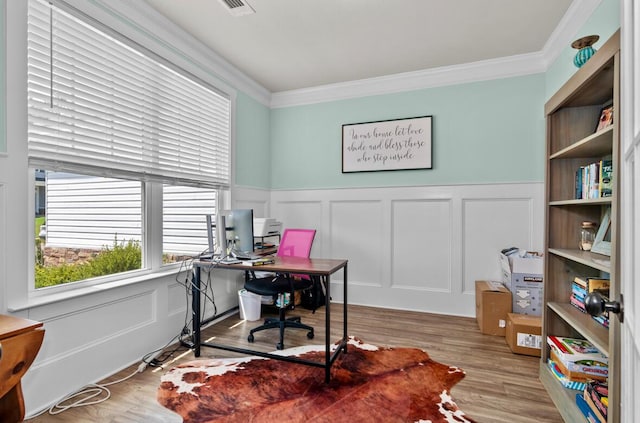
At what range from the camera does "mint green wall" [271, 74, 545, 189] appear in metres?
3.29

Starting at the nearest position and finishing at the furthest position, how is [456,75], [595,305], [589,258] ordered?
[595,305], [589,258], [456,75]

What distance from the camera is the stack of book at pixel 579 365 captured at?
176 cm

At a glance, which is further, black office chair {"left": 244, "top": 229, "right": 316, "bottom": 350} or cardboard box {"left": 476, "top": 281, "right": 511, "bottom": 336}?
cardboard box {"left": 476, "top": 281, "right": 511, "bottom": 336}

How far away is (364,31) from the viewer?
2.79 meters

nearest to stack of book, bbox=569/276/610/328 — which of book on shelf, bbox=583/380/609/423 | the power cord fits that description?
book on shelf, bbox=583/380/609/423

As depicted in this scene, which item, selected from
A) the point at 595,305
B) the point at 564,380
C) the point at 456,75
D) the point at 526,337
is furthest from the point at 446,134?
the point at 595,305

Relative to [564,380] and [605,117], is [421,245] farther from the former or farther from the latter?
[605,117]

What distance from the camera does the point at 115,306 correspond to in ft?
7.47

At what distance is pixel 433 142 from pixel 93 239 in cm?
330

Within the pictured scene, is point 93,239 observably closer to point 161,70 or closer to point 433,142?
point 161,70

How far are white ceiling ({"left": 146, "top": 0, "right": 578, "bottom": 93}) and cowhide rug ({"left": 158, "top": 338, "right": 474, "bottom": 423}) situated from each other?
267 cm

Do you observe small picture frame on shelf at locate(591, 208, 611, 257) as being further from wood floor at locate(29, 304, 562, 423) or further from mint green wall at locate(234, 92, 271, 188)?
mint green wall at locate(234, 92, 271, 188)

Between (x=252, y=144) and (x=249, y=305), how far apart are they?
189cm

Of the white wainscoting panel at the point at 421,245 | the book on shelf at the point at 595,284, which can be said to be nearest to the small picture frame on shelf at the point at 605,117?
the book on shelf at the point at 595,284
